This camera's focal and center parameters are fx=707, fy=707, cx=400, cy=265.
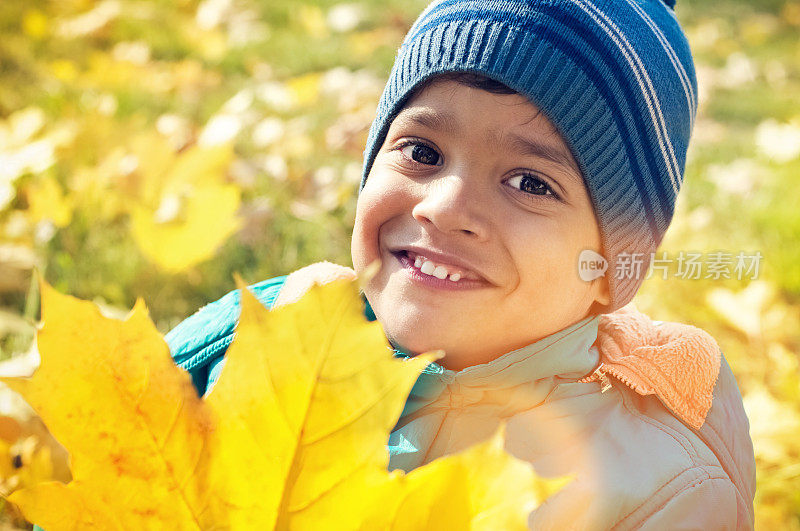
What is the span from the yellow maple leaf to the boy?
20.2 inches

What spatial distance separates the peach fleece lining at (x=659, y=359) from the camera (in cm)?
101

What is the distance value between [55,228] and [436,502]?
1.60 m

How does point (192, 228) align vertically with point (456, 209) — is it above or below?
below

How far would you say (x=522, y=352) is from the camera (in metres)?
0.95

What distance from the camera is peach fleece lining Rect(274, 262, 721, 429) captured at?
1.01 metres

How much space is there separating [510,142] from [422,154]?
0.14 m

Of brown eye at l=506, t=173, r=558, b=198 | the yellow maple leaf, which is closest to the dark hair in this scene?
brown eye at l=506, t=173, r=558, b=198

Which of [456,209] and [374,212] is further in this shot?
[374,212]

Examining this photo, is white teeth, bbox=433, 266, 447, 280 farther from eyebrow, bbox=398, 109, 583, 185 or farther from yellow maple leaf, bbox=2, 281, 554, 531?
yellow maple leaf, bbox=2, 281, 554, 531

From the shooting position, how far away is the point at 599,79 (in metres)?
0.99

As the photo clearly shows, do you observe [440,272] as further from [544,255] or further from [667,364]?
[667,364]

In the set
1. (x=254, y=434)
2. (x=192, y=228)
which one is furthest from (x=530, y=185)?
(x=192, y=228)

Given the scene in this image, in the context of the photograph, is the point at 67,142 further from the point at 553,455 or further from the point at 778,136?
the point at 778,136

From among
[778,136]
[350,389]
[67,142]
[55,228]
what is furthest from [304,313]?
[778,136]
